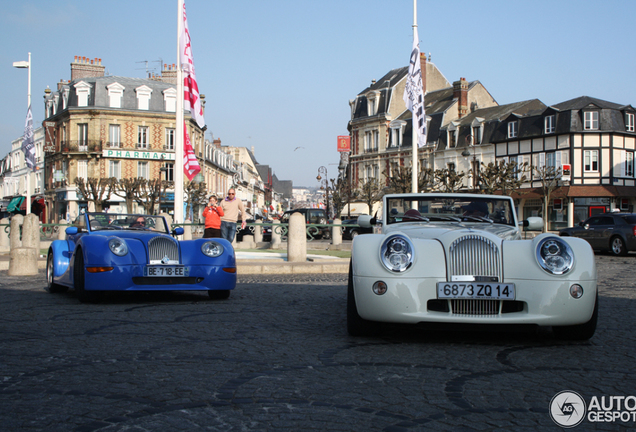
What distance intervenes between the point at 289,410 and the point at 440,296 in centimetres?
196

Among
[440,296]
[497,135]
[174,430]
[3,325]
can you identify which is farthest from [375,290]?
[497,135]

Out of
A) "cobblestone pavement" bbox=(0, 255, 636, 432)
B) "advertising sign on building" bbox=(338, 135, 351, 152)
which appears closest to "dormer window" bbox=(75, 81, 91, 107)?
"advertising sign on building" bbox=(338, 135, 351, 152)

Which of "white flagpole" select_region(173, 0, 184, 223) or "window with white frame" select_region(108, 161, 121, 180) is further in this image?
"window with white frame" select_region(108, 161, 121, 180)

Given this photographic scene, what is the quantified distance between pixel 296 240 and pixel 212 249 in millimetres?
6506

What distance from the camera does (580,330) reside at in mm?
5180

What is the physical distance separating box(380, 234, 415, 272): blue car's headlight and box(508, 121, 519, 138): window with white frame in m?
49.5

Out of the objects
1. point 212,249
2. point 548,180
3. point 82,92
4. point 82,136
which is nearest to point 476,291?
point 212,249

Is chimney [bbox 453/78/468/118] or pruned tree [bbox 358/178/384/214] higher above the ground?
chimney [bbox 453/78/468/118]

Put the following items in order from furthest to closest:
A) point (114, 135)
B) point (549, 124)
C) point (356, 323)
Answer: point (114, 135) < point (549, 124) < point (356, 323)

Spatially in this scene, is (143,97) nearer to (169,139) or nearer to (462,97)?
(169,139)

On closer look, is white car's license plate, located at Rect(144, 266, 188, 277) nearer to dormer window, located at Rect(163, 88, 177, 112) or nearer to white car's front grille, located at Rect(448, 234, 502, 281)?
white car's front grille, located at Rect(448, 234, 502, 281)

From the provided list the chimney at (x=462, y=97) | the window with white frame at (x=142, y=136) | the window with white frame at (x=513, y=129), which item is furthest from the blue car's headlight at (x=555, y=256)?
the chimney at (x=462, y=97)

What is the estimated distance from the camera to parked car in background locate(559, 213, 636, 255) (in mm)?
20536

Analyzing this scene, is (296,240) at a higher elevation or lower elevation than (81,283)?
higher
